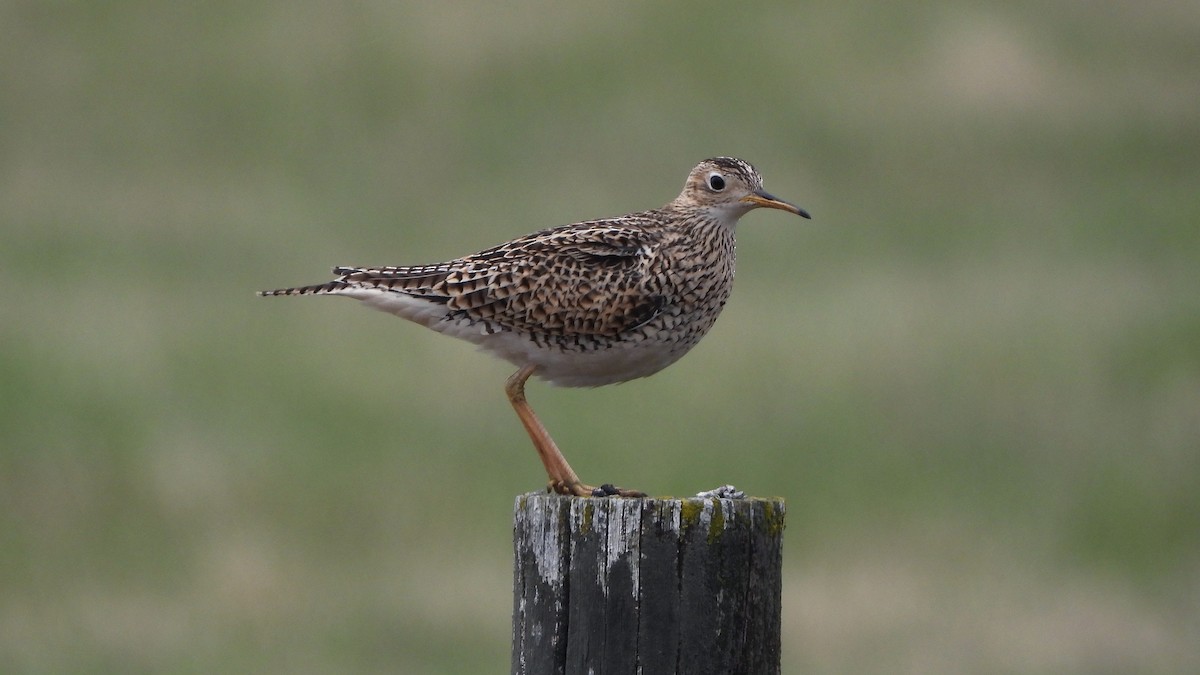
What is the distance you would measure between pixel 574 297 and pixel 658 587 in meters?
2.72

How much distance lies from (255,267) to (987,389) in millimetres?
9717

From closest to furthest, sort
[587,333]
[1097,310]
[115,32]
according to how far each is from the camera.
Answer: [587,333] → [1097,310] → [115,32]

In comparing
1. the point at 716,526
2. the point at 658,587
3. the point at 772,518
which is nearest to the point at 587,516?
the point at 658,587

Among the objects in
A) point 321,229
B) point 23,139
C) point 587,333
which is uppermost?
point 23,139

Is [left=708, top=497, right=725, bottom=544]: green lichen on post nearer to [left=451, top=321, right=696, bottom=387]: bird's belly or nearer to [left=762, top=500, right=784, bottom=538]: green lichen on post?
[left=762, top=500, right=784, bottom=538]: green lichen on post

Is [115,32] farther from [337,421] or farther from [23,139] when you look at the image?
[337,421]

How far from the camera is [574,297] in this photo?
8.89 m

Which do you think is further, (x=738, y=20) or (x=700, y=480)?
(x=738, y=20)

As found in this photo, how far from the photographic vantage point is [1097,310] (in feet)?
76.3

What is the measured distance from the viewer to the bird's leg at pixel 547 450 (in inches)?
336

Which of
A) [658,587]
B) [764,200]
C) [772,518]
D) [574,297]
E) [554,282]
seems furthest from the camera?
[764,200]

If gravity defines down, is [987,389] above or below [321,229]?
below

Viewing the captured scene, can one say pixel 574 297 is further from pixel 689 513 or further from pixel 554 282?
pixel 689 513

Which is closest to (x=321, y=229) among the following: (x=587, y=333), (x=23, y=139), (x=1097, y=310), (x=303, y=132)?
(x=303, y=132)
